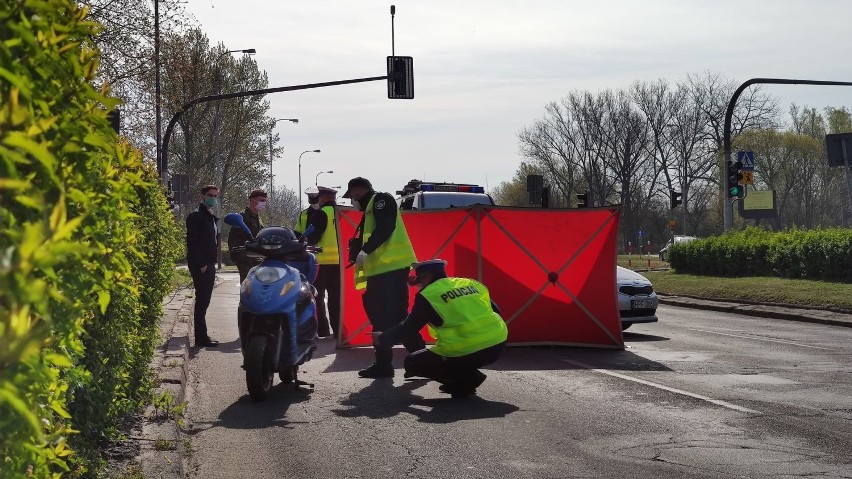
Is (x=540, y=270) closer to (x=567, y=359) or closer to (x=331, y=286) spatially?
(x=567, y=359)

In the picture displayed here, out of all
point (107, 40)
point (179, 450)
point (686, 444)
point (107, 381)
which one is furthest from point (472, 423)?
point (107, 40)

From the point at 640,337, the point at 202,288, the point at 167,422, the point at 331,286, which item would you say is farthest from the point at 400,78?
the point at 167,422

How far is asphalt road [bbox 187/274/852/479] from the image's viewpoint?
693cm

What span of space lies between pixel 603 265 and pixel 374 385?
180 inches

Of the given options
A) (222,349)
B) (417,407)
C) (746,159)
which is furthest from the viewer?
(746,159)

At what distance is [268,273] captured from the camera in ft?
32.4

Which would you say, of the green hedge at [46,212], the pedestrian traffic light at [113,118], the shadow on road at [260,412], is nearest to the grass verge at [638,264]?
the shadow on road at [260,412]

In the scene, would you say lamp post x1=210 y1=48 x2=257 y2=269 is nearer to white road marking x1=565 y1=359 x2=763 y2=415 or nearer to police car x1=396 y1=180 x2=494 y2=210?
police car x1=396 y1=180 x2=494 y2=210

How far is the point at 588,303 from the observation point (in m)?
14.2

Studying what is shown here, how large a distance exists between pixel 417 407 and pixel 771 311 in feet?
45.5

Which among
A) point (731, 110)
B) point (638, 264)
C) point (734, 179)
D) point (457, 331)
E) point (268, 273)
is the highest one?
point (731, 110)

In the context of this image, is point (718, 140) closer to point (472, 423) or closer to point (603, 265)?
point (603, 265)

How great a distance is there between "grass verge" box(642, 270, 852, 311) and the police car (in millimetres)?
5706

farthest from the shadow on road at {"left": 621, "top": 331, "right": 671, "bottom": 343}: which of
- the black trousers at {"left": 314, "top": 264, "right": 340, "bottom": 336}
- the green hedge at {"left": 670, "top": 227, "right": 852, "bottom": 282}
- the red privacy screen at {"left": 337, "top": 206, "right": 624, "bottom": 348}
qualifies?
the green hedge at {"left": 670, "top": 227, "right": 852, "bottom": 282}
